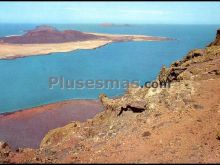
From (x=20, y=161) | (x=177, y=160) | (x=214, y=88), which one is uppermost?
(x=214, y=88)

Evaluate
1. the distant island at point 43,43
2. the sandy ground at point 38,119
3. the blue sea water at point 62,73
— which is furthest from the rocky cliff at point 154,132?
the distant island at point 43,43

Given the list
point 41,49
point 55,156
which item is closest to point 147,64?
point 41,49

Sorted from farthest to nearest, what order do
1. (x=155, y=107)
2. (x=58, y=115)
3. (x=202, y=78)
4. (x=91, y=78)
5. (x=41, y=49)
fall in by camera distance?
(x=41, y=49) < (x=91, y=78) < (x=58, y=115) < (x=202, y=78) < (x=155, y=107)

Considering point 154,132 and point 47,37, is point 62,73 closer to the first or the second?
point 154,132

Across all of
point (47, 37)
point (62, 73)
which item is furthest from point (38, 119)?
point (47, 37)

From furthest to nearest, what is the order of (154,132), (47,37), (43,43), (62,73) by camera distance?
(47,37) → (43,43) → (62,73) → (154,132)

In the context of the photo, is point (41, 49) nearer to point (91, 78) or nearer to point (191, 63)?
point (91, 78)

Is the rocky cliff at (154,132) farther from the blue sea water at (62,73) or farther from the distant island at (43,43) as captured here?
the distant island at (43,43)
